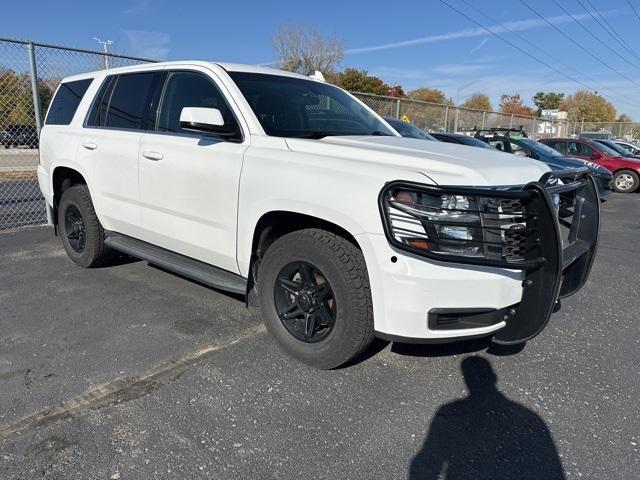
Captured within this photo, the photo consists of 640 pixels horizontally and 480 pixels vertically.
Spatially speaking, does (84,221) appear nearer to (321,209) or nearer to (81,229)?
(81,229)

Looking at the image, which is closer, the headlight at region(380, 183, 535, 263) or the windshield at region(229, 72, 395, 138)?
the headlight at region(380, 183, 535, 263)

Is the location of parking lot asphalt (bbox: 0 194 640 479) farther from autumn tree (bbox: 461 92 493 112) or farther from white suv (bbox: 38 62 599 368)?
autumn tree (bbox: 461 92 493 112)

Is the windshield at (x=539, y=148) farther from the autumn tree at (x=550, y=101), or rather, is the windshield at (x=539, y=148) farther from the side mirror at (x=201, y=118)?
the autumn tree at (x=550, y=101)

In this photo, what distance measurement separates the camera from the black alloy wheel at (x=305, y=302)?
3061mm

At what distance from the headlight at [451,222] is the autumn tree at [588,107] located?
85.8 metres

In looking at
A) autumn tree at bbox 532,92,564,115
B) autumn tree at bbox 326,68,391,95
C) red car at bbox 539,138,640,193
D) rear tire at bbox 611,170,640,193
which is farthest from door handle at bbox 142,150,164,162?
autumn tree at bbox 532,92,564,115

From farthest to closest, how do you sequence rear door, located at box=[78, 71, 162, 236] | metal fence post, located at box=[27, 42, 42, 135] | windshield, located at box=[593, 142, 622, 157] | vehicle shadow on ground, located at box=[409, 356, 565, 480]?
windshield, located at box=[593, 142, 622, 157], metal fence post, located at box=[27, 42, 42, 135], rear door, located at box=[78, 71, 162, 236], vehicle shadow on ground, located at box=[409, 356, 565, 480]

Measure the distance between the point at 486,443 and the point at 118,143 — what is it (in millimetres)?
3716

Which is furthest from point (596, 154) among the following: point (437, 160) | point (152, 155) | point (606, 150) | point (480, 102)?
point (480, 102)

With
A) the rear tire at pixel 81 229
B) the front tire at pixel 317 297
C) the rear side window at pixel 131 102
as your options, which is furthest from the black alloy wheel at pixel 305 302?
the rear tire at pixel 81 229

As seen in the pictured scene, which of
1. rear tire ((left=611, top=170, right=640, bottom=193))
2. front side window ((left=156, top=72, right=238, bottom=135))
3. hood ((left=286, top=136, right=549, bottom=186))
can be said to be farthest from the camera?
rear tire ((left=611, top=170, right=640, bottom=193))

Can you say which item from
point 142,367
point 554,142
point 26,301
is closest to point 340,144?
point 142,367

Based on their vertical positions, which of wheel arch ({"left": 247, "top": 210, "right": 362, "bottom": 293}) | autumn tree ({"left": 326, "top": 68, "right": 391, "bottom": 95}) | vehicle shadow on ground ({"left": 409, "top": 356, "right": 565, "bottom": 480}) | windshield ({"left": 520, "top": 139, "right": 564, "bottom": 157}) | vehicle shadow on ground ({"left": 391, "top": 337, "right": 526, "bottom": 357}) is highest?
autumn tree ({"left": 326, "top": 68, "right": 391, "bottom": 95})

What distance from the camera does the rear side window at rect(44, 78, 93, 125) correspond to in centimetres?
506
